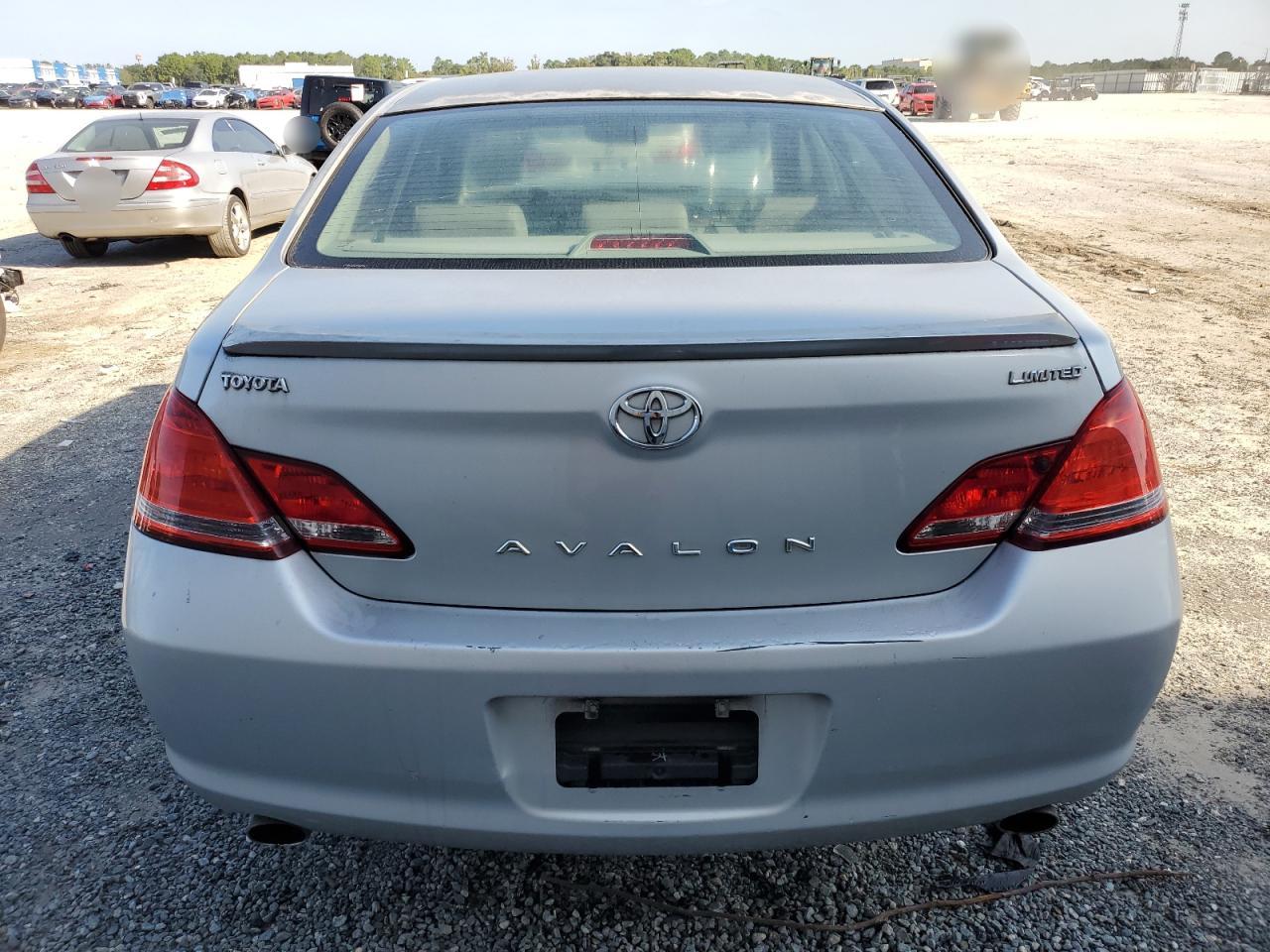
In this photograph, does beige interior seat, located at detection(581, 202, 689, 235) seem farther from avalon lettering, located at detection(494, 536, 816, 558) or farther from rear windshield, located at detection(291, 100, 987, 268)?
avalon lettering, located at detection(494, 536, 816, 558)

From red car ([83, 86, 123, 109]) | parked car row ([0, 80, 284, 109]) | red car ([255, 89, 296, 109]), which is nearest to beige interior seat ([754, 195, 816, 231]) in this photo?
parked car row ([0, 80, 284, 109])

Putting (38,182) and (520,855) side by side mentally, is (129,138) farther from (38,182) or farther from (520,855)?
(520,855)

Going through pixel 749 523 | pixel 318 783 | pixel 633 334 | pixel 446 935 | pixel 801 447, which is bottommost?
pixel 446 935

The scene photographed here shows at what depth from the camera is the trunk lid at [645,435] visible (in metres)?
1.56

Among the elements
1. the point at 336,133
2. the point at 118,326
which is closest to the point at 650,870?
the point at 336,133

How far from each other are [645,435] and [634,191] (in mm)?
1030

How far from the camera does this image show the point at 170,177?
9797mm

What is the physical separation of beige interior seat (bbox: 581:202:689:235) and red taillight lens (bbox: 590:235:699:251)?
0.09 ft

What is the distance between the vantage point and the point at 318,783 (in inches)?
66.0

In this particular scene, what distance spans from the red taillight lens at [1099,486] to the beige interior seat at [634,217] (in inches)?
38.1

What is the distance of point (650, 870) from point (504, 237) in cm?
144

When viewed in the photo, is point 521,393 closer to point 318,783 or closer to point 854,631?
point 854,631

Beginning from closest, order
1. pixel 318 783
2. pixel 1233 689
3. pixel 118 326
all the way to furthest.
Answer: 1. pixel 318 783
2. pixel 1233 689
3. pixel 118 326

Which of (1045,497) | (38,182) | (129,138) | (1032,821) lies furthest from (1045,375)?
(129,138)
